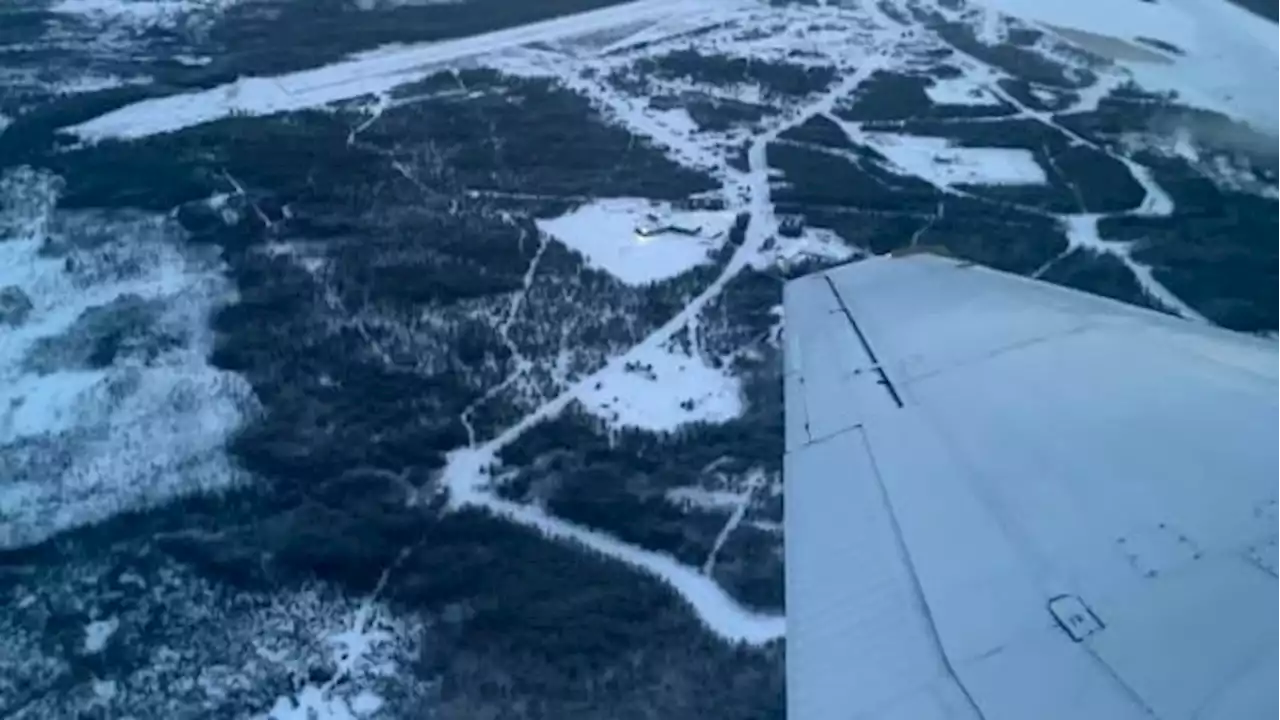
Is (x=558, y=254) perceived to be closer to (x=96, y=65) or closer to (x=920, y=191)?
(x=920, y=191)

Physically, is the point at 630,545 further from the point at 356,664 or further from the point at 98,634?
the point at 98,634

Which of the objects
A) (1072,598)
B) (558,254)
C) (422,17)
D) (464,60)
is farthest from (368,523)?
(422,17)

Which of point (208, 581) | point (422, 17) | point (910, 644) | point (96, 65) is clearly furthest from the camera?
point (422, 17)

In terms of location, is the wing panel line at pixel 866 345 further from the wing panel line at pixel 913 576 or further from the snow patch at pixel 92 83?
the snow patch at pixel 92 83

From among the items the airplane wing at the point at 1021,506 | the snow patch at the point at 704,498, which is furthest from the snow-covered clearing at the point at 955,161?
the airplane wing at the point at 1021,506

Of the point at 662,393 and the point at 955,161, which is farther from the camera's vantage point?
the point at 955,161

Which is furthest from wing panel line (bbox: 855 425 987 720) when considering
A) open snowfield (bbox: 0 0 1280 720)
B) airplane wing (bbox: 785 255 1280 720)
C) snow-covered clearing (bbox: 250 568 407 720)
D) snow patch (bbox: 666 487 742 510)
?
snow patch (bbox: 666 487 742 510)

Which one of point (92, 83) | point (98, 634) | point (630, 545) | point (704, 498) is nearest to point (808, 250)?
point (704, 498)
